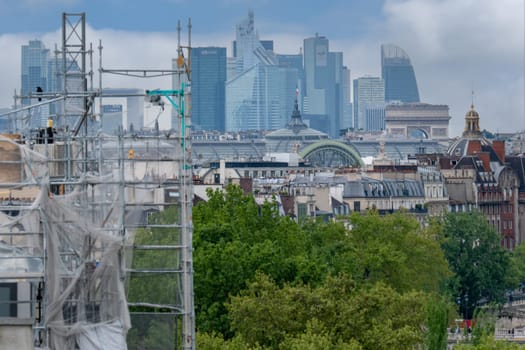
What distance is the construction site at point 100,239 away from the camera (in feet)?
130

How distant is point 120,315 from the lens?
137 feet

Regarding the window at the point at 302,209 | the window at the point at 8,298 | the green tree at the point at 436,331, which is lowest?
the green tree at the point at 436,331

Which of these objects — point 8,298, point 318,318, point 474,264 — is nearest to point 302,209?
point 474,264

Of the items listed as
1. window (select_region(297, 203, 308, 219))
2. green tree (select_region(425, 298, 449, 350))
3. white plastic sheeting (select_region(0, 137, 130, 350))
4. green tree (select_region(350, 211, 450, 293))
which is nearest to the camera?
white plastic sheeting (select_region(0, 137, 130, 350))

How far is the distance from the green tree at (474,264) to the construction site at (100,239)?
238 ft

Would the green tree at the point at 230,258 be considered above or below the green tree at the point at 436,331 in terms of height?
above

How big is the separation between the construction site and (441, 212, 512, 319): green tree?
7252 cm

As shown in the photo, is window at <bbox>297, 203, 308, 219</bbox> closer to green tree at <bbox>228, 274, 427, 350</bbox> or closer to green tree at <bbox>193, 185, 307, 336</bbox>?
green tree at <bbox>193, 185, 307, 336</bbox>

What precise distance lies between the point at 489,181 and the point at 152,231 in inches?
5398

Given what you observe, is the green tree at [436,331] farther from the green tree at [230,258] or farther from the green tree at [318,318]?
the green tree at [230,258]

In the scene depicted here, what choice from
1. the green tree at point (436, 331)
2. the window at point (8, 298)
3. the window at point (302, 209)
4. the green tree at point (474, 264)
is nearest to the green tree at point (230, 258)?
the green tree at point (436, 331)

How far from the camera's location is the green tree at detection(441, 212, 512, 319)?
12419 cm

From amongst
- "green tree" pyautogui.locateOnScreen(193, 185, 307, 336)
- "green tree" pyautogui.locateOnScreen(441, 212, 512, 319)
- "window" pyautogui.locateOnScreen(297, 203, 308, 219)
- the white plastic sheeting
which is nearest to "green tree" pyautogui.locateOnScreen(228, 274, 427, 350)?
"green tree" pyautogui.locateOnScreen(193, 185, 307, 336)

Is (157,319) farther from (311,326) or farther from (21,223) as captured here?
(311,326)
